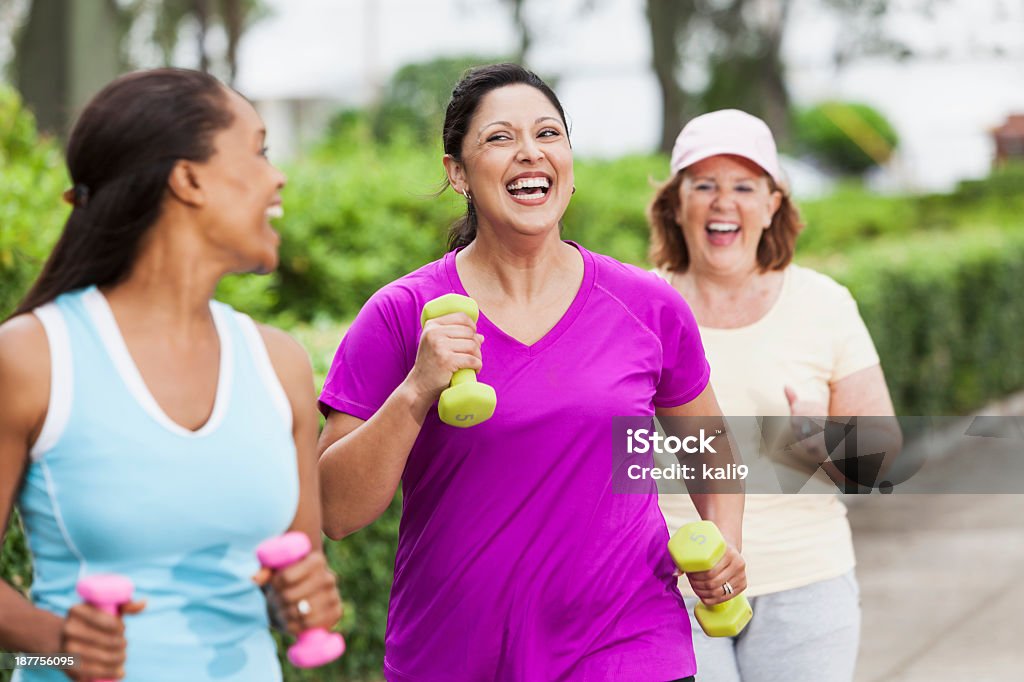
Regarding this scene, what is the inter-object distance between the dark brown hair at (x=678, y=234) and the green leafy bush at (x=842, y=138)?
126ft

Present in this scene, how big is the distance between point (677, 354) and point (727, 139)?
3.23 feet

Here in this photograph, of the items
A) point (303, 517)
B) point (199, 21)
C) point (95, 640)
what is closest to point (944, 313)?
point (199, 21)

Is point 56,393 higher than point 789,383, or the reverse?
point 56,393

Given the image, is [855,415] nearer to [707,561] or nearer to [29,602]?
[707,561]

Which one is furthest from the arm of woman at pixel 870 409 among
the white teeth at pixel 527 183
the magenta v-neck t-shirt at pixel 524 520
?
the white teeth at pixel 527 183

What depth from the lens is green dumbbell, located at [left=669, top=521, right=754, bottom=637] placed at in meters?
2.68

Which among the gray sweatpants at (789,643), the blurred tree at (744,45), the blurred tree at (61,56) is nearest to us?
the gray sweatpants at (789,643)

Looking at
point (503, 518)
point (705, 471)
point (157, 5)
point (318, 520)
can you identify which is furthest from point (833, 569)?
point (157, 5)

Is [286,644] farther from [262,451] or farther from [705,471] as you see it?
[262,451]

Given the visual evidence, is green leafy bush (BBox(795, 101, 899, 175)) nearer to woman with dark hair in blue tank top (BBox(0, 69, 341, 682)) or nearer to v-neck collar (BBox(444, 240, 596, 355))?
v-neck collar (BBox(444, 240, 596, 355))

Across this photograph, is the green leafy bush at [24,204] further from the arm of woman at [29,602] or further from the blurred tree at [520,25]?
the blurred tree at [520,25]

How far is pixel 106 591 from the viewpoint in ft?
5.97

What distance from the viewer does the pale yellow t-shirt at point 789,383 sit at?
3.45 meters

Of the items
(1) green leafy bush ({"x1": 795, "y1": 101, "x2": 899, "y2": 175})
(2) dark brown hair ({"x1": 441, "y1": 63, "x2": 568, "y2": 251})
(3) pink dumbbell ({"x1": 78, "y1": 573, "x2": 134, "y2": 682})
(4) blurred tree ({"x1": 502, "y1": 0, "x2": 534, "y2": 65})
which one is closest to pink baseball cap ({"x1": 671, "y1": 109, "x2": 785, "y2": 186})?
(2) dark brown hair ({"x1": 441, "y1": 63, "x2": 568, "y2": 251})
